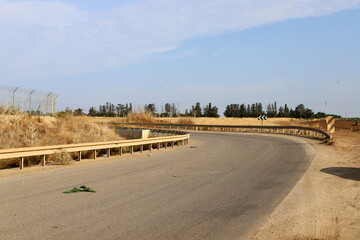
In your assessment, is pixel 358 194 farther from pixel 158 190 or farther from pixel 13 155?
pixel 13 155

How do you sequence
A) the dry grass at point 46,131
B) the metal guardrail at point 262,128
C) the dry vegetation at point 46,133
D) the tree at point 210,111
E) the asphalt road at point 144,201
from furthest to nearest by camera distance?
the tree at point 210,111
the metal guardrail at point 262,128
the dry grass at point 46,131
the dry vegetation at point 46,133
the asphalt road at point 144,201

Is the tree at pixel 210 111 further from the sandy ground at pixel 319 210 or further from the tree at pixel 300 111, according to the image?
the sandy ground at pixel 319 210

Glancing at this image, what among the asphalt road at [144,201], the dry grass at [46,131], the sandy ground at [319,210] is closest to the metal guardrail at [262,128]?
the dry grass at [46,131]

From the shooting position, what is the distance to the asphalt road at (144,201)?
6.29m

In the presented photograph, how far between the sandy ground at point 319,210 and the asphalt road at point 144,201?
0.32 m

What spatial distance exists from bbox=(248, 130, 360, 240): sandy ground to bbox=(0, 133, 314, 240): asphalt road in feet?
1.04

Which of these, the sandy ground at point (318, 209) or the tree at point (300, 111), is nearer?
the sandy ground at point (318, 209)

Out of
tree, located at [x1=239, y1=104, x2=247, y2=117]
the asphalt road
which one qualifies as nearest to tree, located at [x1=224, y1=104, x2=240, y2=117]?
tree, located at [x1=239, y1=104, x2=247, y2=117]

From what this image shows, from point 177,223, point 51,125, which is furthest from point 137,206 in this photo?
point 51,125

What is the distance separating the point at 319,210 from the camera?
7965mm

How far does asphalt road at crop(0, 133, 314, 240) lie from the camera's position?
629 centimetres

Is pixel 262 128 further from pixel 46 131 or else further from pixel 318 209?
pixel 318 209

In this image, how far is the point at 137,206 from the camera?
7.91 metres

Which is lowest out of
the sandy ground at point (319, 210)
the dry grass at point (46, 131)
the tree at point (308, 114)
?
the sandy ground at point (319, 210)
